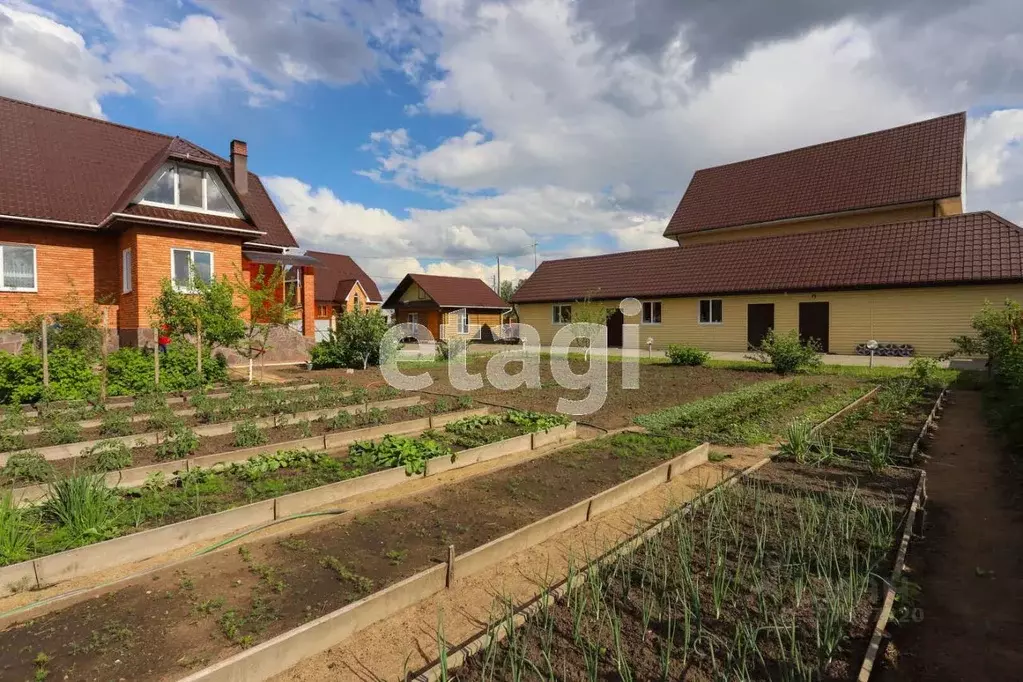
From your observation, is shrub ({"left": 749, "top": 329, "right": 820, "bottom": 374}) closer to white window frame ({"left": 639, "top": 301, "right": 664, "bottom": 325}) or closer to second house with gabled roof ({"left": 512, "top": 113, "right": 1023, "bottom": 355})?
second house with gabled roof ({"left": 512, "top": 113, "right": 1023, "bottom": 355})

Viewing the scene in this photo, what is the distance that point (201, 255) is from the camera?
1576 centimetres

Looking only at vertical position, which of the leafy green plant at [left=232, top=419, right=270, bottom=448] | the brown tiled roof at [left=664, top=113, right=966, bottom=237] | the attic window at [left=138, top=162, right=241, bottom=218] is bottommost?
the leafy green plant at [left=232, top=419, right=270, bottom=448]

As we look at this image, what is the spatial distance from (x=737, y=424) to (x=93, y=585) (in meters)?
8.44

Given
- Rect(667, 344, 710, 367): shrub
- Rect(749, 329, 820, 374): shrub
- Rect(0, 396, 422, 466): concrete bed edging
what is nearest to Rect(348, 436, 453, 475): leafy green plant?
Rect(0, 396, 422, 466): concrete bed edging

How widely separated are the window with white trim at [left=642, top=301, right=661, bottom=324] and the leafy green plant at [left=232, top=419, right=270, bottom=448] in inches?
803

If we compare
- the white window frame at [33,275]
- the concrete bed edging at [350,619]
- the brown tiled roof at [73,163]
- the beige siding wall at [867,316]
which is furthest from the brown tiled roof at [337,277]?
the concrete bed edging at [350,619]

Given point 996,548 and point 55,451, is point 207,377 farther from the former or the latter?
point 996,548

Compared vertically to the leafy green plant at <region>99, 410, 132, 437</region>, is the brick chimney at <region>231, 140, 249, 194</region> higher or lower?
higher

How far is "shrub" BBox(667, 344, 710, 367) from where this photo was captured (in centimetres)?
1712

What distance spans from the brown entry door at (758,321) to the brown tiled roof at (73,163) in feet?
62.8

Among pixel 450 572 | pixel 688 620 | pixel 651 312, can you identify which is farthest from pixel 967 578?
pixel 651 312

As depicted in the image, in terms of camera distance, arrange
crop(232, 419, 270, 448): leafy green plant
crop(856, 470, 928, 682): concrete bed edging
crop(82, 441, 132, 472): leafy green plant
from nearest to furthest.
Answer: crop(856, 470, 928, 682): concrete bed edging < crop(82, 441, 132, 472): leafy green plant < crop(232, 419, 270, 448): leafy green plant

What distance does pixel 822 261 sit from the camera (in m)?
20.4

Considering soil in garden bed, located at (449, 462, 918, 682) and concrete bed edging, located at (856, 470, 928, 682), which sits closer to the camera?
concrete bed edging, located at (856, 470, 928, 682)
